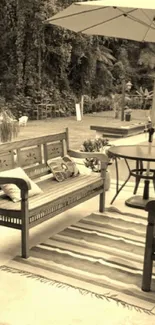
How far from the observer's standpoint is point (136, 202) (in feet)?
14.3

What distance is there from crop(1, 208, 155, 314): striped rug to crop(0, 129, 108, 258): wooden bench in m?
0.22

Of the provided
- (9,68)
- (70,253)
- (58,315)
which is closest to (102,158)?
(70,253)

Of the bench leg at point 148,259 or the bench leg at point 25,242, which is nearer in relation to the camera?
the bench leg at point 148,259

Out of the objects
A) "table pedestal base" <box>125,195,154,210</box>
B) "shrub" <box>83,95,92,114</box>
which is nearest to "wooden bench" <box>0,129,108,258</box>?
"table pedestal base" <box>125,195,154,210</box>

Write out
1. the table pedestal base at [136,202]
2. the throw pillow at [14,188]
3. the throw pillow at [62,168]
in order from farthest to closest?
the table pedestal base at [136,202], the throw pillow at [62,168], the throw pillow at [14,188]

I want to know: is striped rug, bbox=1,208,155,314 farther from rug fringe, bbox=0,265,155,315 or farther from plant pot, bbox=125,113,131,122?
plant pot, bbox=125,113,131,122

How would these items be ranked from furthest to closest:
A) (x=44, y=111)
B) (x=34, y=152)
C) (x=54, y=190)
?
(x=44, y=111) < (x=34, y=152) < (x=54, y=190)

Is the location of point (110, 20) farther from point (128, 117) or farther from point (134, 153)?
point (128, 117)

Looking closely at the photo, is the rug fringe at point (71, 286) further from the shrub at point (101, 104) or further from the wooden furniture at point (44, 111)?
the shrub at point (101, 104)

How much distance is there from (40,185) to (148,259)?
1394mm

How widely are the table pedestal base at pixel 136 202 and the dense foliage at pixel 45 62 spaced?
389 inches

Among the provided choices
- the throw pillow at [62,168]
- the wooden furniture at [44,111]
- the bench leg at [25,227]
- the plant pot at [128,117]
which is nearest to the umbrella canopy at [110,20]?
the throw pillow at [62,168]

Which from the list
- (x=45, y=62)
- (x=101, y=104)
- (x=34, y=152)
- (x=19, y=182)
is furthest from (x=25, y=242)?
(x=101, y=104)

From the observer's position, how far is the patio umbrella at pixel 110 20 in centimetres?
451
